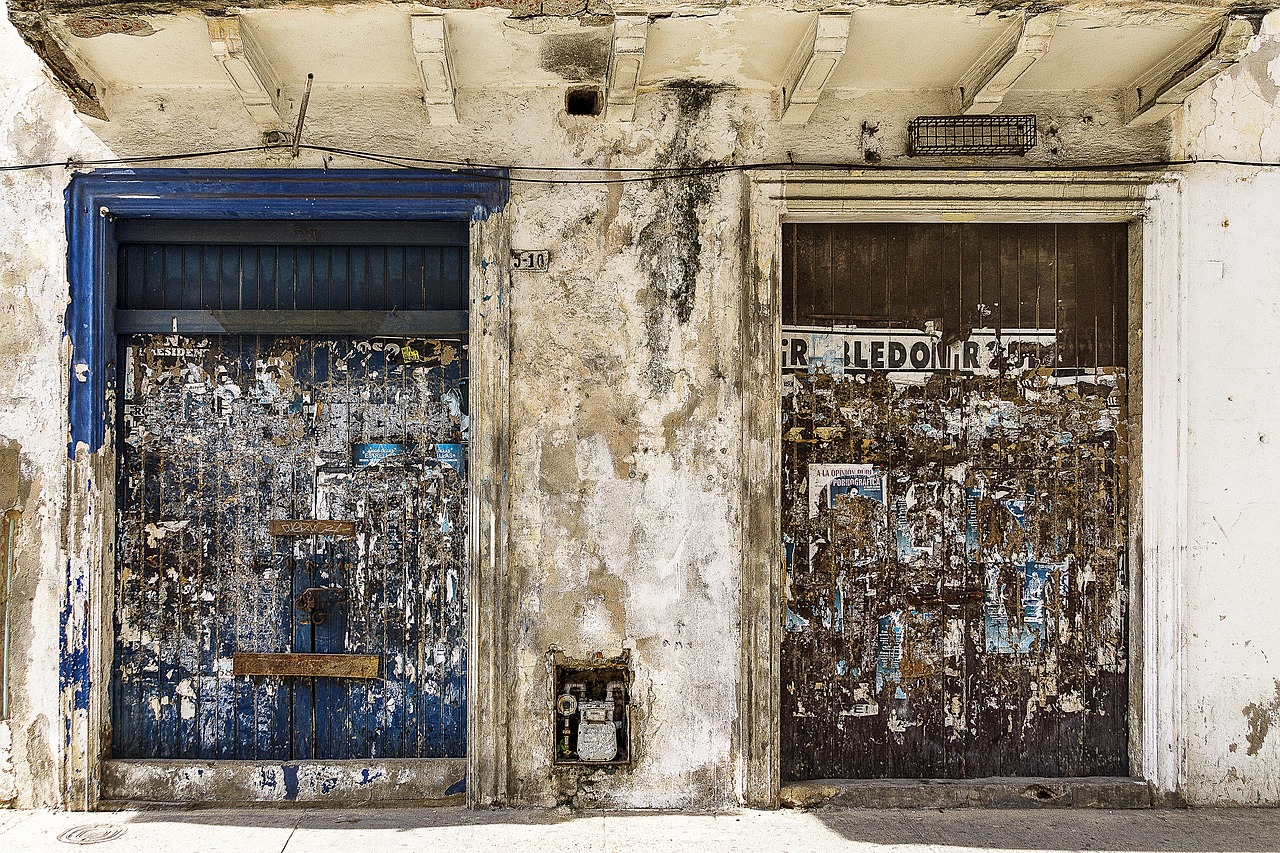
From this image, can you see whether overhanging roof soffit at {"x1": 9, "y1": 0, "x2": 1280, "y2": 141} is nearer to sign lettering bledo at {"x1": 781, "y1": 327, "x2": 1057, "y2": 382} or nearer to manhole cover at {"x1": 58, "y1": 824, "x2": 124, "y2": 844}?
sign lettering bledo at {"x1": 781, "y1": 327, "x2": 1057, "y2": 382}

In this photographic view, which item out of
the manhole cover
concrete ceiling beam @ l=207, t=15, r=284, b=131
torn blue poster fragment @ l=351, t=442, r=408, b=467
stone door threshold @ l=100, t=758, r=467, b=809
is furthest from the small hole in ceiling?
the manhole cover

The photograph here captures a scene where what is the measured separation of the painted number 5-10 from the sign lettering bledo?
4.01 feet

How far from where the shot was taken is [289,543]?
346 cm

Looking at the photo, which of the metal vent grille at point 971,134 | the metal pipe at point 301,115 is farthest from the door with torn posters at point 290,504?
the metal vent grille at point 971,134

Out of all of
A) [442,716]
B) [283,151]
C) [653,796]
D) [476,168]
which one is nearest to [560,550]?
[442,716]

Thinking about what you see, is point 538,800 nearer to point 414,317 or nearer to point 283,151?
point 414,317

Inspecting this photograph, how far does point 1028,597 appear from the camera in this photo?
354cm

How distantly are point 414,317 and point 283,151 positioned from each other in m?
0.96

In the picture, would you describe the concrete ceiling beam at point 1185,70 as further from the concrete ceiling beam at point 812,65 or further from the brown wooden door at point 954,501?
the concrete ceiling beam at point 812,65

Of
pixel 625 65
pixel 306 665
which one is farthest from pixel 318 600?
pixel 625 65

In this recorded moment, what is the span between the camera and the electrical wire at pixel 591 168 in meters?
3.33

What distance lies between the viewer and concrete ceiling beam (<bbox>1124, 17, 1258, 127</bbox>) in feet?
9.45

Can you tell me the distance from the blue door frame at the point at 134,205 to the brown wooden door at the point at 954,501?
5.71 ft

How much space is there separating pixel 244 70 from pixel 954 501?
3.76m
